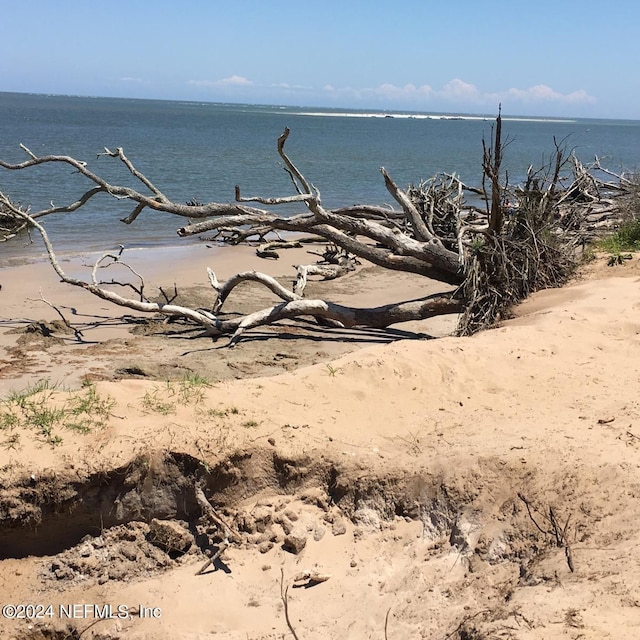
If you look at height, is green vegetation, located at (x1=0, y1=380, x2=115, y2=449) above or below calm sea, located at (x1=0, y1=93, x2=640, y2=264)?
below

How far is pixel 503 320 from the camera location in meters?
7.24

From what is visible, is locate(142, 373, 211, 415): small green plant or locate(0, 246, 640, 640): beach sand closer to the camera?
locate(0, 246, 640, 640): beach sand

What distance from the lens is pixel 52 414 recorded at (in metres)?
4.13

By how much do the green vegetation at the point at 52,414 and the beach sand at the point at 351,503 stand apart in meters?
0.03

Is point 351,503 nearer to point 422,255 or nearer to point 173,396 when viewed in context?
point 173,396

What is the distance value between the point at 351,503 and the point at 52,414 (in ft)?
5.81

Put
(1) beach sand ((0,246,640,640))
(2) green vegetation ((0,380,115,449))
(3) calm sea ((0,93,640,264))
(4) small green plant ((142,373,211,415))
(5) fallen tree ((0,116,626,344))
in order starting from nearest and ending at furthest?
(1) beach sand ((0,246,640,640)) < (2) green vegetation ((0,380,115,449)) < (4) small green plant ((142,373,211,415)) < (5) fallen tree ((0,116,626,344)) < (3) calm sea ((0,93,640,264))

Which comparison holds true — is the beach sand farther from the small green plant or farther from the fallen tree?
the fallen tree

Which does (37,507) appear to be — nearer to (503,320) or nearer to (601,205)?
(503,320)

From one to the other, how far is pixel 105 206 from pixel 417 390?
49.4ft

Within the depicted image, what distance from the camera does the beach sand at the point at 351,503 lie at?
129 inches

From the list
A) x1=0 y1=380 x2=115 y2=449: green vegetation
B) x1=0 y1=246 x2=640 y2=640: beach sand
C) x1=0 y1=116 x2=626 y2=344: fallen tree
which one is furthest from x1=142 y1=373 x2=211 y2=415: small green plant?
x1=0 y1=116 x2=626 y2=344: fallen tree

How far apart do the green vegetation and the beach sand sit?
0.03 metres

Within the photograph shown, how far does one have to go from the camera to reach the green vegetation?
13.1ft
